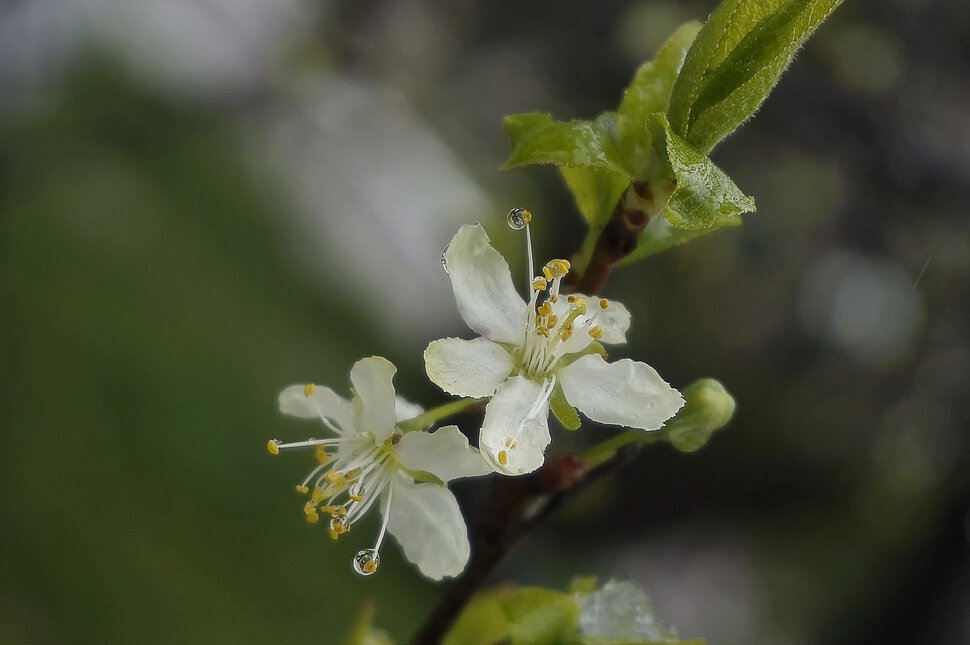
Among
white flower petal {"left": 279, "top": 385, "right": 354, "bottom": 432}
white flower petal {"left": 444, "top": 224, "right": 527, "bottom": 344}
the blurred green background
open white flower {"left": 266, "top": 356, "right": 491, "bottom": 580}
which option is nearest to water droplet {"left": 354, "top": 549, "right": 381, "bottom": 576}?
open white flower {"left": 266, "top": 356, "right": 491, "bottom": 580}

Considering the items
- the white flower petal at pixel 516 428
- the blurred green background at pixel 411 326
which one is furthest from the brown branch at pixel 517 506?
the blurred green background at pixel 411 326

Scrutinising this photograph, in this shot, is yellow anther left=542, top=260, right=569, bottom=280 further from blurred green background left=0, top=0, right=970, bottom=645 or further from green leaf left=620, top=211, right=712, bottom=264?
blurred green background left=0, top=0, right=970, bottom=645

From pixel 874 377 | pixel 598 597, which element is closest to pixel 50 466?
pixel 598 597

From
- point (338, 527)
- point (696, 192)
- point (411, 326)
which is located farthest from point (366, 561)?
point (411, 326)

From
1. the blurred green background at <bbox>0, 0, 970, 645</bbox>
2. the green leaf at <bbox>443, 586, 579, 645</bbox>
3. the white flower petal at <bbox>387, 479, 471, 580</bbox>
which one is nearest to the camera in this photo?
the white flower petal at <bbox>387, 479, 471, 580</bbox>

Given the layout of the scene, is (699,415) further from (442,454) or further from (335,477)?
(335,477)
